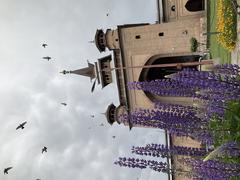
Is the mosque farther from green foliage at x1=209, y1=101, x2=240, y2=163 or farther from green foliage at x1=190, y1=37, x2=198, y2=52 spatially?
green foliage at x1=209, y1=101, x2=240, y2=163

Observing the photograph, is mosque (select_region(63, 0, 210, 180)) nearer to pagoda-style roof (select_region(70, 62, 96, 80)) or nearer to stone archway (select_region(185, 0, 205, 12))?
stone archway (select_region(185, 0, 205, 12))

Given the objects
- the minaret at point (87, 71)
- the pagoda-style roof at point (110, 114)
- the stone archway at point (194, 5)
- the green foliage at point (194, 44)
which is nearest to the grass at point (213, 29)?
the green foliage at point (194, 44)

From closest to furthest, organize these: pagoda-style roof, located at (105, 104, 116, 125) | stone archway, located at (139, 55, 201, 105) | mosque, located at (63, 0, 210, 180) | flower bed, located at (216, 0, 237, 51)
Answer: flower bed, located at (216, 0, 237, 51) < mosque, located at (63, 0, 210, 180) < stone archway, located at (139, 55, 201, 105) < pagoda-style roof, located at (105, 104, 116, 125)

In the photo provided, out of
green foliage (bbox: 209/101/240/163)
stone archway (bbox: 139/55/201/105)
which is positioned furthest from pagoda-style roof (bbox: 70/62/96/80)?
green foliage (bbox: 209/101/240/163)

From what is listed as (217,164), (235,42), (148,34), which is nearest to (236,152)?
(217,164)

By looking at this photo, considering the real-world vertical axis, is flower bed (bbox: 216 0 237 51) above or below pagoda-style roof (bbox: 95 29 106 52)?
above

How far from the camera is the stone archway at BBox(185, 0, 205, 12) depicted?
31.3m

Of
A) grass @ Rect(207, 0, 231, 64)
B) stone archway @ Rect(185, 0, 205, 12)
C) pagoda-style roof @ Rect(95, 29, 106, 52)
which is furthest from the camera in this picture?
pagoda-style roof @ Rect(95, 29, 106, 52)

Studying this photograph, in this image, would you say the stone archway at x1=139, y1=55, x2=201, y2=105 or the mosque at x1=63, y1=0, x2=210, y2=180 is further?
the stone archway at x1=139, y1=55, x2=201, y2=105

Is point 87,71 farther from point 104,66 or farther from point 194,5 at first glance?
point 194,5

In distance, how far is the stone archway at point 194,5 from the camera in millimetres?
31266

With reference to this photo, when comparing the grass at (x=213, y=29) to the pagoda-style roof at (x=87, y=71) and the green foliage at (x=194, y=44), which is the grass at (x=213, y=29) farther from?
the pagoda-style roof at (x=87, y=71)

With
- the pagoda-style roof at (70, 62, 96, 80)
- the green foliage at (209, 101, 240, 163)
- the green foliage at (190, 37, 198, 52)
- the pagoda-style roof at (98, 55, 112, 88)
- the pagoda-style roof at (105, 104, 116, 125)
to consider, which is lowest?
the pagoda-style roof at (105, 104, 116, 125)

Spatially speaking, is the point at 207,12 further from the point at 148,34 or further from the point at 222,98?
the point at 222,98
